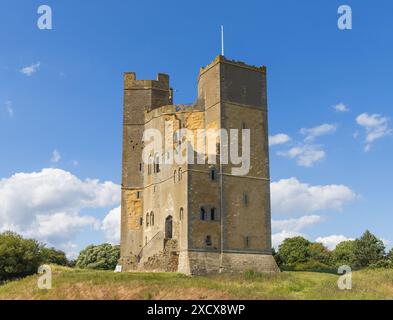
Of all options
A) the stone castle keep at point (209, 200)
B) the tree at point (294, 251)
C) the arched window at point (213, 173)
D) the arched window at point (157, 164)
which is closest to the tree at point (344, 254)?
the tree at point (294, 251)

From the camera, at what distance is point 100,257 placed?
68.2 meters

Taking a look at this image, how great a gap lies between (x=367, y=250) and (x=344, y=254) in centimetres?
899

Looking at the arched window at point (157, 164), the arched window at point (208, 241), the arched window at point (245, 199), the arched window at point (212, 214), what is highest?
the arched window at point (157, 164)

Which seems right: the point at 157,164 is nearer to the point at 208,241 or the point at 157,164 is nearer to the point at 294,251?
the point at 208,241

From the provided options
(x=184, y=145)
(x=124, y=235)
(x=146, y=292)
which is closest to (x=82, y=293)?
(x=146, y=292)

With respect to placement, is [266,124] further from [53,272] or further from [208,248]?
[53,272]

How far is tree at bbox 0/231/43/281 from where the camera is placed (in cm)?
4616

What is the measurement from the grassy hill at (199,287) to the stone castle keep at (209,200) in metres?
3.03

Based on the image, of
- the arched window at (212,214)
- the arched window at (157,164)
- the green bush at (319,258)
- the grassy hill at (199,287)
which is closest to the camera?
the grassy hill at (199,287)

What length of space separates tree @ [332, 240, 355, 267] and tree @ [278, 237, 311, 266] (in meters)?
5.04

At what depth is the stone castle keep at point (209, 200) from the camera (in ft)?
145

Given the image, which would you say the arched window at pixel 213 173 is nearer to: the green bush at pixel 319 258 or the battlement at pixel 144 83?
the battlement at pixel 144 83

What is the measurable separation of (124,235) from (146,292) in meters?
22.2

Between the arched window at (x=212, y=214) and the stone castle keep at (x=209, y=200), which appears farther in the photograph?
the arched window at (x=212, y=214)
